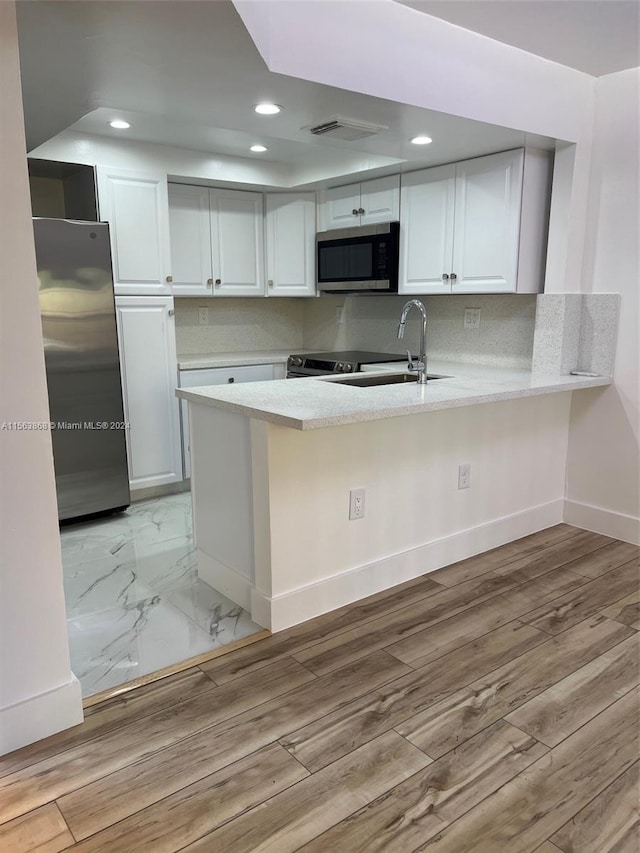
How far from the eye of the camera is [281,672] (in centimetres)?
220

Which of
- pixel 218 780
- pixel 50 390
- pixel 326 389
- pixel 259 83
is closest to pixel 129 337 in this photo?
pixel 50 390

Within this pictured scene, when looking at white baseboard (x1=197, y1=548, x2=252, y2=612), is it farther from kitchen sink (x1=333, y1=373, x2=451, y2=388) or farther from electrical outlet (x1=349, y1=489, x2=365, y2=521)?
kitchen sink (x1=333, y1=373, x2=451, y2=388)

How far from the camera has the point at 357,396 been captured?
2.54 m

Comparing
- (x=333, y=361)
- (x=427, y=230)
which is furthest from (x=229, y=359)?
(x=427, y=230)

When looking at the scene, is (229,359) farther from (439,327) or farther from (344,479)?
(344,479)

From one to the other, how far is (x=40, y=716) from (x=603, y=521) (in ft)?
9.77

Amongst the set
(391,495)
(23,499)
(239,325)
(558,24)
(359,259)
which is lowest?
(391,495)

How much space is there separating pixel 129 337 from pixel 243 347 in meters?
1.32

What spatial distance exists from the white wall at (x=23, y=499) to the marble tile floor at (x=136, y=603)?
0.89ft

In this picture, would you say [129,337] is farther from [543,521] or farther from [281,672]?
[543,521]

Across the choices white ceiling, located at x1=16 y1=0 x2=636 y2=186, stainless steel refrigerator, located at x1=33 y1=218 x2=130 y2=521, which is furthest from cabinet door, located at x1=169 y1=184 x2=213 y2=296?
stainless steel refrigerator, located at x1=33 y1=218 x2=130 y2=521

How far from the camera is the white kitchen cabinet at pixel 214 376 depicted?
4078mm

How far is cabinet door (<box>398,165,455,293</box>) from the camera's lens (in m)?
3.51

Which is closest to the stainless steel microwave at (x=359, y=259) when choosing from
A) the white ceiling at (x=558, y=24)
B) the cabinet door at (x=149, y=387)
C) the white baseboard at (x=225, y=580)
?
the cabinet door at (x=149, y=387)
